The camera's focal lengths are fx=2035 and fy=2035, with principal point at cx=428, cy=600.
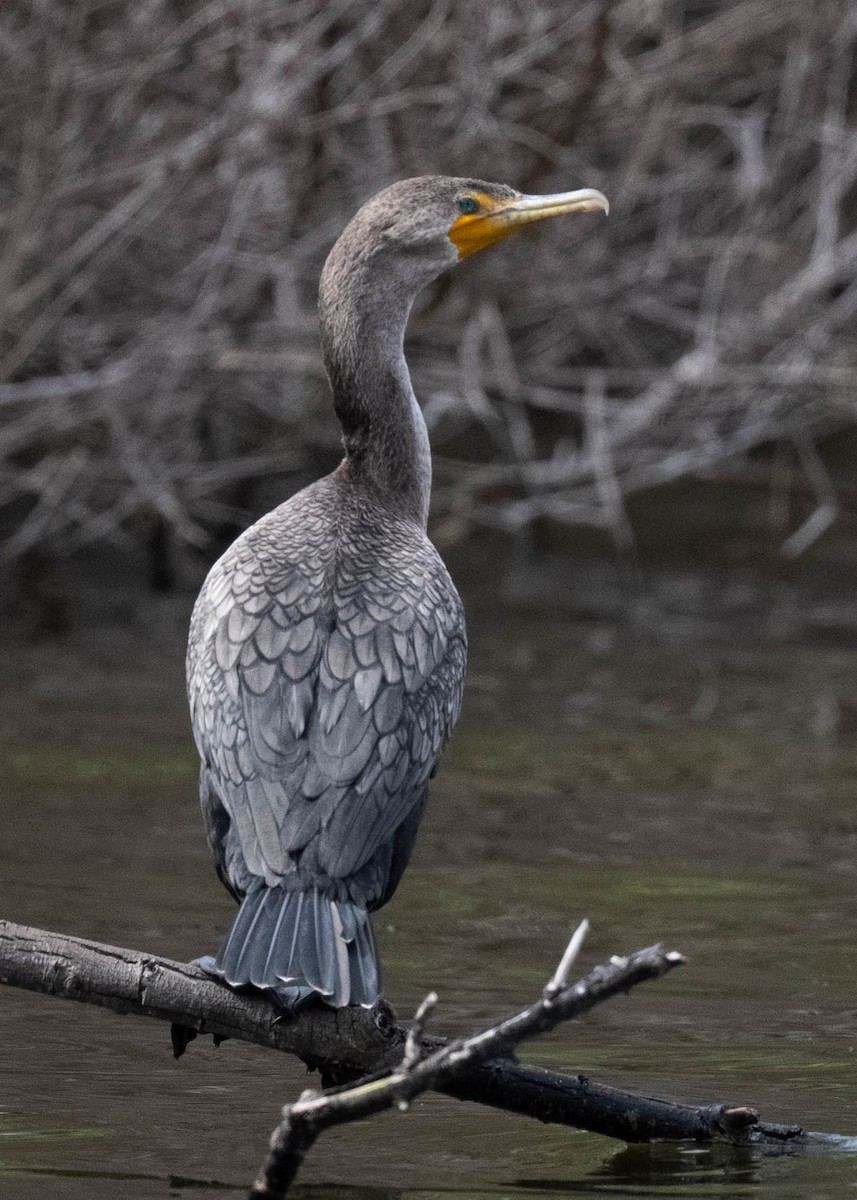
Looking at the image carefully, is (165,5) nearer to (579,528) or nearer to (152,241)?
(152,241)

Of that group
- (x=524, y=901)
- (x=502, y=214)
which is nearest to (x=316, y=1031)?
(x=502, y=214)

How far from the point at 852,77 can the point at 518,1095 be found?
893cm

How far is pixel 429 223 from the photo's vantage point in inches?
164

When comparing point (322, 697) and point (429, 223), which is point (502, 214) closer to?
point (429, 223)

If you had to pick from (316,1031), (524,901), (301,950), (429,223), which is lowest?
(316,1031)

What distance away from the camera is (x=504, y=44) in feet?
29.4

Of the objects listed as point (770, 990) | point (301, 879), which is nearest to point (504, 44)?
point (770, 990)

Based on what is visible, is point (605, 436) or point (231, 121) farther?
point (605, 436)

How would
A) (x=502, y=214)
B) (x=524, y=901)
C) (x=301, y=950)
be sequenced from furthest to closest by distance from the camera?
(x=524, y=901), (x=502, y=214), (x=301, y=950)

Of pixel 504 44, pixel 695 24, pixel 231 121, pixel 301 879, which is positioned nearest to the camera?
pixel 301 879

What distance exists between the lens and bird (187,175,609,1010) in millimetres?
3137

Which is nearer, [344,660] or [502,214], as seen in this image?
[344,660]

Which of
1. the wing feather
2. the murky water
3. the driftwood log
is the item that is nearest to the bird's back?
the wing feather

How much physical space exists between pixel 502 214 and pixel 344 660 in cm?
124
